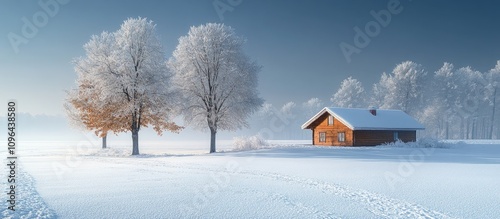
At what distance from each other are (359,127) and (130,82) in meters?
25.6

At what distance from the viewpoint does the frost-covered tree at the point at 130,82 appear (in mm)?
Answer: 29594

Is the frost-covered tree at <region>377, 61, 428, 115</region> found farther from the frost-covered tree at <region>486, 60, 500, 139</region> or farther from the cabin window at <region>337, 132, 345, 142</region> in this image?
the cabin window at <region>337, 132, 345, 142</region>

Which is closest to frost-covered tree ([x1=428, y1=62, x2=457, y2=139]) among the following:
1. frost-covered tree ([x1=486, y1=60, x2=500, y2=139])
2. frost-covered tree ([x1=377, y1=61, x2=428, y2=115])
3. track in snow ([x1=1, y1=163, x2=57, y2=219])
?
frost-covered tree ([x1=377, y1=61, x2=428, y2=115])

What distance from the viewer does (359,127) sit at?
127 feet

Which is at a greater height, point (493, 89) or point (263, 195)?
point (493, 89)

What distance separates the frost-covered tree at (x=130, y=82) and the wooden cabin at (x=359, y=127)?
67.8 feet

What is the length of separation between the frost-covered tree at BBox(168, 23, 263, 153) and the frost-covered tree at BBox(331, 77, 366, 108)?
4178cm

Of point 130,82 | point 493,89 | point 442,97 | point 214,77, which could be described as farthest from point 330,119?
point 493,89

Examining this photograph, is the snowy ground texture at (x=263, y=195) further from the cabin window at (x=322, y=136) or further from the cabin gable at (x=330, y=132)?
the cabin window at (x=322, y=136)

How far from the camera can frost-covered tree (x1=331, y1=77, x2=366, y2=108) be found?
7094cm

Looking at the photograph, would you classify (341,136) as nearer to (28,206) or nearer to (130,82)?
(130,82)

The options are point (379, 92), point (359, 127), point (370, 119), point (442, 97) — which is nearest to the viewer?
point (359, 127)

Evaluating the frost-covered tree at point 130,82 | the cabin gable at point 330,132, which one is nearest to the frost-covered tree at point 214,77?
the frost-covered tree at point 130,82

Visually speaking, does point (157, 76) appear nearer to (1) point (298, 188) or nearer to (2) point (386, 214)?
(1) point (298, 188)
